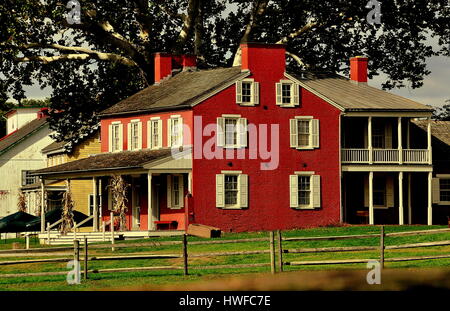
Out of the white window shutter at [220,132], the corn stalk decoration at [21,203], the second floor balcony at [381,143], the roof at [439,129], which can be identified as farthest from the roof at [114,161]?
the corn stalk decoration at [21,203]

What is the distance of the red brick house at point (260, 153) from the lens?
5619 cm

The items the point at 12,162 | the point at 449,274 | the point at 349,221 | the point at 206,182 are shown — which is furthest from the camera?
the point at 12,162

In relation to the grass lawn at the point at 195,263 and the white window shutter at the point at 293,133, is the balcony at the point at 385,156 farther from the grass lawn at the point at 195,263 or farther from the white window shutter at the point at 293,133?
the grass lawn at the point at 195,263

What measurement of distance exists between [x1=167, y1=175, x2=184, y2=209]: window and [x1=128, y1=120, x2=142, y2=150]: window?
3.56 m

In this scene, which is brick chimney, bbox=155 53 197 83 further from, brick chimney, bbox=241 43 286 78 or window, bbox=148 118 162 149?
brick chimney, bbox=241 43 286 78

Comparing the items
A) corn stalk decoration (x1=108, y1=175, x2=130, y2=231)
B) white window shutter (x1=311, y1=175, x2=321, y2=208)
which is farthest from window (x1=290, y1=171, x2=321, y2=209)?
corn stalk decoration (x1=108, y1=175, x2=130, y2=231)

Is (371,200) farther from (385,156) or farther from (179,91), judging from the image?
(179,91)

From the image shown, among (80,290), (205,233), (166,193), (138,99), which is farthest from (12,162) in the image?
(80,290)

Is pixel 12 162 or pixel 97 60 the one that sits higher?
pixel 97 60

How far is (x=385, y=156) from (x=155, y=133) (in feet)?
38.2

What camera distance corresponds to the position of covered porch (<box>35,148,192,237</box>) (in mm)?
55188
